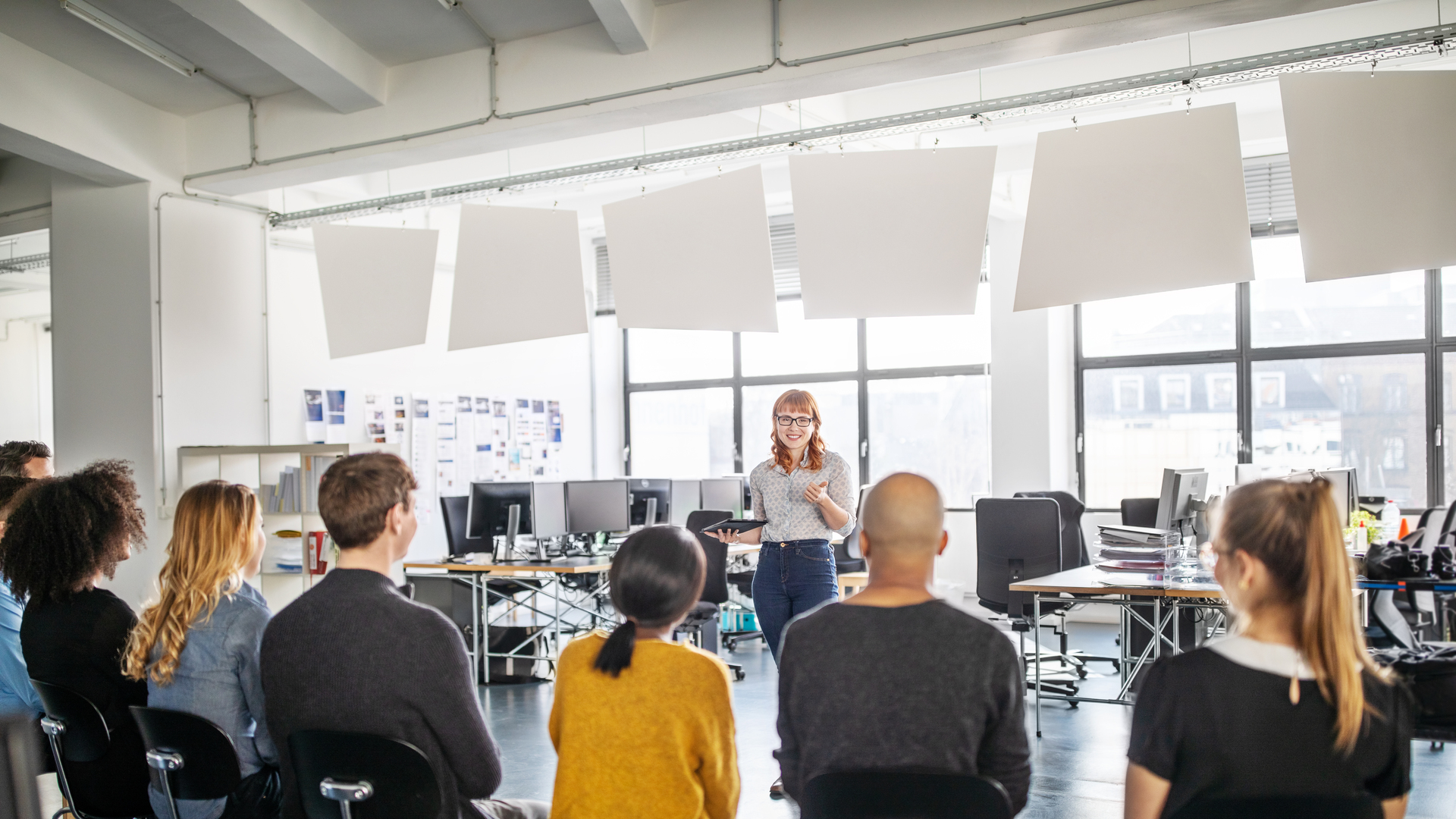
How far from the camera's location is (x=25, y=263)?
23.6 ft

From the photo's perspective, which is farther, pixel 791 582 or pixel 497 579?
pixel 497 579

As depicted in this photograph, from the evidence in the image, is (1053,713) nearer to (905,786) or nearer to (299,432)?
(905,786)

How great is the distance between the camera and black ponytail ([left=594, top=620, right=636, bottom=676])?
1.74m

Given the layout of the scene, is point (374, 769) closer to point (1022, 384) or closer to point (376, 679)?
point (376, 679)

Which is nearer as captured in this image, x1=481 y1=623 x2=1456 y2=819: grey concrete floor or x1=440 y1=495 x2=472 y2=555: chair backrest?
x1=481 y1=623 x2=1456 y2=819: grey concrete floor

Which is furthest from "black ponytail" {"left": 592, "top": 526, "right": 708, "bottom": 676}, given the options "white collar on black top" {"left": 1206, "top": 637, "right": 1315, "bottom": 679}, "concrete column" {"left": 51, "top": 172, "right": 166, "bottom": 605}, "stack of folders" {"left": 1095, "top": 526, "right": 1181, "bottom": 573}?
"concrete column" {"left": 51, "top": 172, "right": 166, "bottom": 605}

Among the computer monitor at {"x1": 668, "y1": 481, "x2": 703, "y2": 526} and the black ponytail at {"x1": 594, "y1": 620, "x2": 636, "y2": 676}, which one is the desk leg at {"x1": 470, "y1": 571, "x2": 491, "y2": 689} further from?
the black ponytail at {"x1": 594, "y1": 620, "x2": 636, "y2": 676}

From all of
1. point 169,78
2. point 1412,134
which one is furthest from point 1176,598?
point 169,78

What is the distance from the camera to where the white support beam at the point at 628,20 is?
4.09 m

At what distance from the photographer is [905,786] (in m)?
1.49

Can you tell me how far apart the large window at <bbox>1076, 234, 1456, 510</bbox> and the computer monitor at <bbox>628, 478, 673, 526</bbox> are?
3.20 metres

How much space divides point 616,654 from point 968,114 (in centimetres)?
352

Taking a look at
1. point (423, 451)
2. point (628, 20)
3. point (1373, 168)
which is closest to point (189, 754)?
point (628, 20)

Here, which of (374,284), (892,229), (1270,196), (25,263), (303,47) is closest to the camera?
(892,229)
